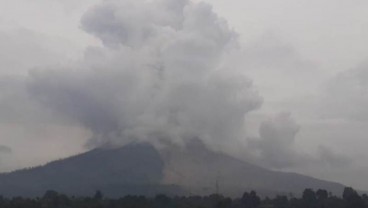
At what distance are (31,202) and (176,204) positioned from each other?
74.1 feet

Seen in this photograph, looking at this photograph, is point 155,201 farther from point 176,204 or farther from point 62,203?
point 62,203

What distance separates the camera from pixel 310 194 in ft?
375

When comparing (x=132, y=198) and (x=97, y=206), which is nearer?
(x=97, y=206)

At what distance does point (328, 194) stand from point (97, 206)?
Answer: 4868 centimetres

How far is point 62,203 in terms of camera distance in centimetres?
9406

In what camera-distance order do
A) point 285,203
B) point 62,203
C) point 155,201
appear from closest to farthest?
point 62,203 < point 155,201 < point 285,203

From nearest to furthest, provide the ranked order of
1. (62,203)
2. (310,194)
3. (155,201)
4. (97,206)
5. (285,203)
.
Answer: (97,206), (62,203), (155,201), (285,203), (310,194)

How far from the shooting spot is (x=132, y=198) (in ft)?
315

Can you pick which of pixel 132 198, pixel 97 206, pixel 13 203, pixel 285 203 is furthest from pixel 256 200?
pixel 13 203

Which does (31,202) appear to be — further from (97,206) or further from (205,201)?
(205,201)

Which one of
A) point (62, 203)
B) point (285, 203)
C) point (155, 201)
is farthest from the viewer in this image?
point (285, 203)

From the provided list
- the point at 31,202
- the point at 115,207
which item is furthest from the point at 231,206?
the point at 31,202

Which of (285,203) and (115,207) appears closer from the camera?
(115,207)

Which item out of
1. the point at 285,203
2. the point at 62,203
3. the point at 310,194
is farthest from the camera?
the point at 310,194
